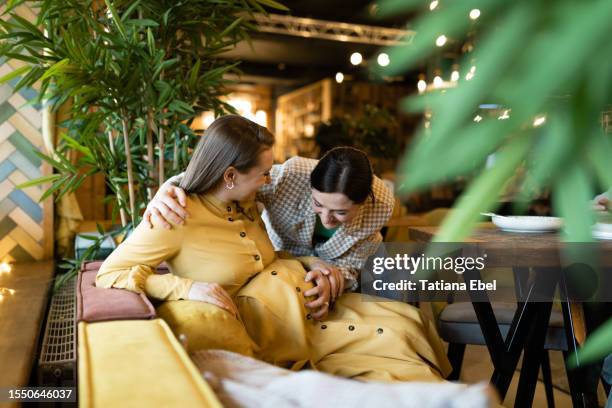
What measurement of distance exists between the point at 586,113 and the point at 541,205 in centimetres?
592

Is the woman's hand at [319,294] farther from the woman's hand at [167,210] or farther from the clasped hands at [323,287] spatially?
the woman's hand at [167,210]

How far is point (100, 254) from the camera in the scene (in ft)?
9.98

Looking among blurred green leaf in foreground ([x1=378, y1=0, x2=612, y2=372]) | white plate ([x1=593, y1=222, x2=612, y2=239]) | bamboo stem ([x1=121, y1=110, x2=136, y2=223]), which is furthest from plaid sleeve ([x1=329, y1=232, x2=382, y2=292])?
blurred green leaf in foreground ([x1=378, y1=0, x2=612, y2=372])

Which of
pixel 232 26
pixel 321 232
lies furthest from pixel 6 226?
pixel 321 232

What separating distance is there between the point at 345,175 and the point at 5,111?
2172 millimetres

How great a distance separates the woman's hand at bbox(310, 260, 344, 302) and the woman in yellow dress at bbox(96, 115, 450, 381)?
0.07 meters

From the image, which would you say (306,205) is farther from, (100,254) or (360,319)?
(100,254)

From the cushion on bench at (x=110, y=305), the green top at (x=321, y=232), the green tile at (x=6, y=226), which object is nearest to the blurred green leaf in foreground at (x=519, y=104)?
the cushion on bench at (x=110, y=305)

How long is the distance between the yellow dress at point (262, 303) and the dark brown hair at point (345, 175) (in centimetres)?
28

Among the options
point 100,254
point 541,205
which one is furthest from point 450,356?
point 541,205

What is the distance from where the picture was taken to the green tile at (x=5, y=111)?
10.2 ft

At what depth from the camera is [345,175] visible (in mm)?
1923

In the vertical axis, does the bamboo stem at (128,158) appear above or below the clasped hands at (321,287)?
above

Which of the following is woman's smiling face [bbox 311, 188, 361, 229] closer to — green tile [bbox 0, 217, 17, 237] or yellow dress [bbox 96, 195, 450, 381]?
yellow dress [bbox 96, 195, 450, 381]
